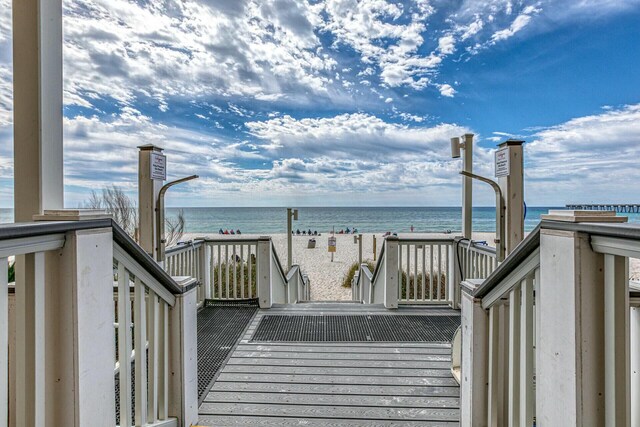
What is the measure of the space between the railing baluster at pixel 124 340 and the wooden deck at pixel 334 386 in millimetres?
860

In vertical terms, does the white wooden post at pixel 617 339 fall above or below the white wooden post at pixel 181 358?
above

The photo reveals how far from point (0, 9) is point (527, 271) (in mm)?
2246

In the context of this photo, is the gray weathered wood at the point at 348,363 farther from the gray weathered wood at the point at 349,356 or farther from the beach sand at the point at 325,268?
the beach sand at the point at 325,268

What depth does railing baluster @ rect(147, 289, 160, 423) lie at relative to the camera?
146 centimetres

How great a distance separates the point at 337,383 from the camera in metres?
2.34

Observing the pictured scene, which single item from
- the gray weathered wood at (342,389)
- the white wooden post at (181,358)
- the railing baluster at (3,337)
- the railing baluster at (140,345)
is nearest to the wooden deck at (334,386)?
the gray weathered wood at (342,389)

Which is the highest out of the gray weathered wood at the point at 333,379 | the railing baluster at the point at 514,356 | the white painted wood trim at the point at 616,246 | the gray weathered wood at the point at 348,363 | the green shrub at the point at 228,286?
the white painted wood trim at the point at 616,246

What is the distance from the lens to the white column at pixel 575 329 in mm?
830

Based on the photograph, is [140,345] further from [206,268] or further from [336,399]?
[206,268]

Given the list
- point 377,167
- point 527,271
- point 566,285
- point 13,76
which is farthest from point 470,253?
point 377,167

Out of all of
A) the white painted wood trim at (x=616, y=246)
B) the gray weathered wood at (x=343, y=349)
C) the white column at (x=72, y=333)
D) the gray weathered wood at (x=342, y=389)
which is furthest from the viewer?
the gray weathered wood at (x=343, y=349)

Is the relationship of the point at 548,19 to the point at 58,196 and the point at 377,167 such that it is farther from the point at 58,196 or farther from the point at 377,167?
the point at 377,167

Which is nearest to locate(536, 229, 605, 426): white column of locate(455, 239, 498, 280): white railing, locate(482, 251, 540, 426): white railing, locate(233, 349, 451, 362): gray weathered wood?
locate(482, 251, 540, 426): white railing

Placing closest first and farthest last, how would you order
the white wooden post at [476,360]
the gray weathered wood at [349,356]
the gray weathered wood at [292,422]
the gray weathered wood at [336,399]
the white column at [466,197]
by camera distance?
the white wooden post at [476,360]
the gray weathered wood at [292,422]
the gray weathered wood at [336,399]
the gray weathered wood at [349,356]
the white column at [466,197]
